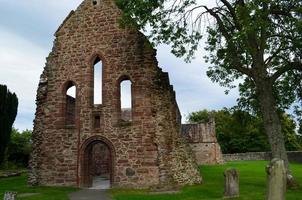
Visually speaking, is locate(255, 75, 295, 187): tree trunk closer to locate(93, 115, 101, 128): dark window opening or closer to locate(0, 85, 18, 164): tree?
locate(93, 115, 101, 128): dark window opening

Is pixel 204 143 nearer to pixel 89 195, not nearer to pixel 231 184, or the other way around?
pixel 89 195

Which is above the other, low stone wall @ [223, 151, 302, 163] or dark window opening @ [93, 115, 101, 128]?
dark window opening @ [93, 115, 101, 128]

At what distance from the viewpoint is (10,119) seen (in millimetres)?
30250

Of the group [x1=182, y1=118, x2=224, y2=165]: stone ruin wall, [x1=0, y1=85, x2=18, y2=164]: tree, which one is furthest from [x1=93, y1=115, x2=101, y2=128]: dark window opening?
[x1=182, y1=118, x2=224, y2=165]: stone ruin wall

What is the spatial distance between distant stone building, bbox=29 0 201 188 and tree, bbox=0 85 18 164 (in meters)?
7.96

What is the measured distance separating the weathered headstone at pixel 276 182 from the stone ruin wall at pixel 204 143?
4049cm

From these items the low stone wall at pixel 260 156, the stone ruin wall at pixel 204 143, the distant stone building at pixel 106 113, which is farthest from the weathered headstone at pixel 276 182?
the stone ruin wall at pixel 204 143

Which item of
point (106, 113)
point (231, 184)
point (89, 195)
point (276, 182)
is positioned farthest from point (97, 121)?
point (276, 182)

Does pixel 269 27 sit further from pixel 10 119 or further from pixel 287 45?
pixel 10 119

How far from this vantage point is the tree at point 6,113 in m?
29.2

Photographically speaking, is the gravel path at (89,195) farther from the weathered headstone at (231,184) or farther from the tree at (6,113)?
the tree at (6,113)

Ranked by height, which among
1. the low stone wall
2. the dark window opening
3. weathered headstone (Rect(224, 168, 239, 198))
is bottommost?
weathered headstone (Rect(224, 168, 239, 198))

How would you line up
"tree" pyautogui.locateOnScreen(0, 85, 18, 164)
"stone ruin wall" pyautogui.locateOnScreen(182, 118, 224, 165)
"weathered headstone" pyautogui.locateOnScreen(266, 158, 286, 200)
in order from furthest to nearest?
"stone ruin wall" pyautogui.locateOnScreen(182, 118, 224, 165)
"tree" pyautogui.locateOnScreen(0, 85, 18, 164)
"weathered headstone" pyautogui.locateOnScreen(266, 158, 286, 200)

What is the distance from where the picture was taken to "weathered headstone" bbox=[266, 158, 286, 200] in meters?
10.1
